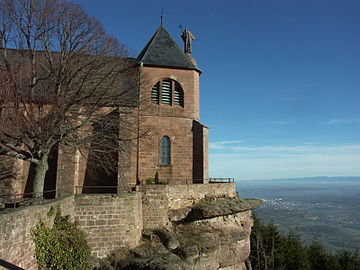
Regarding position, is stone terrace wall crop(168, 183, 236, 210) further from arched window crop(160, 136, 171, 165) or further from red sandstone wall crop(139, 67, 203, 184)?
arched window crop(160, 136, 171, 165)

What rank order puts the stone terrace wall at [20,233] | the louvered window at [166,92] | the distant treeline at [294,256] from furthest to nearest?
the distant treeline at [294,256]
the louvered window at [166,92]
the stone terrace wall at [20,233]

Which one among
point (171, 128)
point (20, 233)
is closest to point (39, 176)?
point (20, 233)

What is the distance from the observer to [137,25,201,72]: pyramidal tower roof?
73.9ft

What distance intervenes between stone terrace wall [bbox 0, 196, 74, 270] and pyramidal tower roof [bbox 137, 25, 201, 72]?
47.0 ft

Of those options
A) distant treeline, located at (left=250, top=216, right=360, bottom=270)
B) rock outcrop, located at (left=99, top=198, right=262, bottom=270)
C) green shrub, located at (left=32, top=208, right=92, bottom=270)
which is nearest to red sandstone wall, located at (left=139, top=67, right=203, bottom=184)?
rock outcrop, located at (left=99, top=198, right=262, bottom=270)

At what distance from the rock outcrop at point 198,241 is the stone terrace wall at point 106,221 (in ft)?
1.90

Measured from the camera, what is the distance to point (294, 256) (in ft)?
90.9

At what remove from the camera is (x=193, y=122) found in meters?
22.6

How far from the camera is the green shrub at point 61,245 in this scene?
1082 centimetres

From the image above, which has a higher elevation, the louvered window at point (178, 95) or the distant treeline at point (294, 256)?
the louvered window at point (178, 95)

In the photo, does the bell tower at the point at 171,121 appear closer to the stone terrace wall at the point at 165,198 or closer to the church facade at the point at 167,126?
the church facade at the point at 167,126

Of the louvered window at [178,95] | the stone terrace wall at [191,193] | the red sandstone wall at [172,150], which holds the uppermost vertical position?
the louvered window at [178,95]

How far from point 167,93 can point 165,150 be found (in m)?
4.51

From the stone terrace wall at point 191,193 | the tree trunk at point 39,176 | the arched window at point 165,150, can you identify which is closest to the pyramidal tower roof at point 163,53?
the arched window at point 165,150
